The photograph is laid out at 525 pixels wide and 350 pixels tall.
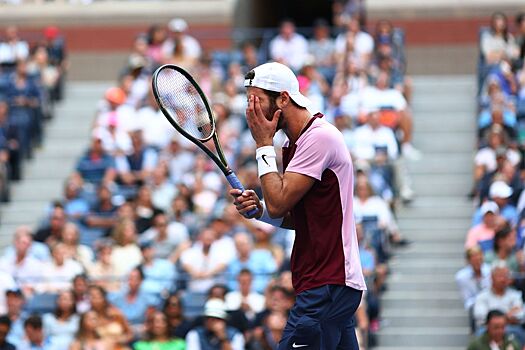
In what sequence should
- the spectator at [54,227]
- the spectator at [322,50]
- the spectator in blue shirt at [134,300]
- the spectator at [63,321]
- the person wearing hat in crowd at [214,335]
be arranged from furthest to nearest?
1. the spectator at [322,50]
2. the spectator at [54,227]
3. the spectator in blue shirt at [134,300]
4. the spectator at [63,321]
5. the person wearing hat in crowd at [214,335]

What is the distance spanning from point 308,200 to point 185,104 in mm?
890

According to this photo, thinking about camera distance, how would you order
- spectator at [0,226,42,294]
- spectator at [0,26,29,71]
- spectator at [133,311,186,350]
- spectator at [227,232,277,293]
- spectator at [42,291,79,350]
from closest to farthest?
spectator at [133,311,186,350] → spectator at [42,291,79,350] → spectator at [227,232,277,293] → spectator at [0,226,42,294] → spectator at [0,26,29,71]

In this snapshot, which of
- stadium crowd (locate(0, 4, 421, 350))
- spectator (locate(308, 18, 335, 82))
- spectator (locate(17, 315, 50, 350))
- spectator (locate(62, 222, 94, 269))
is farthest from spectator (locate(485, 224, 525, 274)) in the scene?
spectator (locate(308, 18, 335, 82))

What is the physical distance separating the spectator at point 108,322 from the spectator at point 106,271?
40.1 inches

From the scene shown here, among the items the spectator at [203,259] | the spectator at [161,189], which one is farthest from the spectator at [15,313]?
the spectator at [161,189]

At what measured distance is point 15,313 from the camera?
1241 cm

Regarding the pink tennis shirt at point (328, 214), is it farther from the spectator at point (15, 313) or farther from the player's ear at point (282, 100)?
the spectator at point (15, 313)

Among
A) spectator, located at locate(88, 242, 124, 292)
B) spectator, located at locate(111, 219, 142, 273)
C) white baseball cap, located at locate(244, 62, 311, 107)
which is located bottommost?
spectator, located at locate(88, 242, 124, 292)

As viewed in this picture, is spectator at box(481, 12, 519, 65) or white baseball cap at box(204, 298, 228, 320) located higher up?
spectator at box(481, 12, 519, 65)

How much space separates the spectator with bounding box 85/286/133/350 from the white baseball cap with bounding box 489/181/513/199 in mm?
3777

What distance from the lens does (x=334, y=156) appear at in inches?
249

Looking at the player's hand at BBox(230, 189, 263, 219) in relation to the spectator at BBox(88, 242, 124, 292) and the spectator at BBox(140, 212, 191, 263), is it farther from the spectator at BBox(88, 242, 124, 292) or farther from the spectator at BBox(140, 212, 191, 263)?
the spectator at BBox(140, 212, 191, 263)

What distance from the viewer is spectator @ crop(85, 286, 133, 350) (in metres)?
11.8

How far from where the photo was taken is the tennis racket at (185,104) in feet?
21.9
